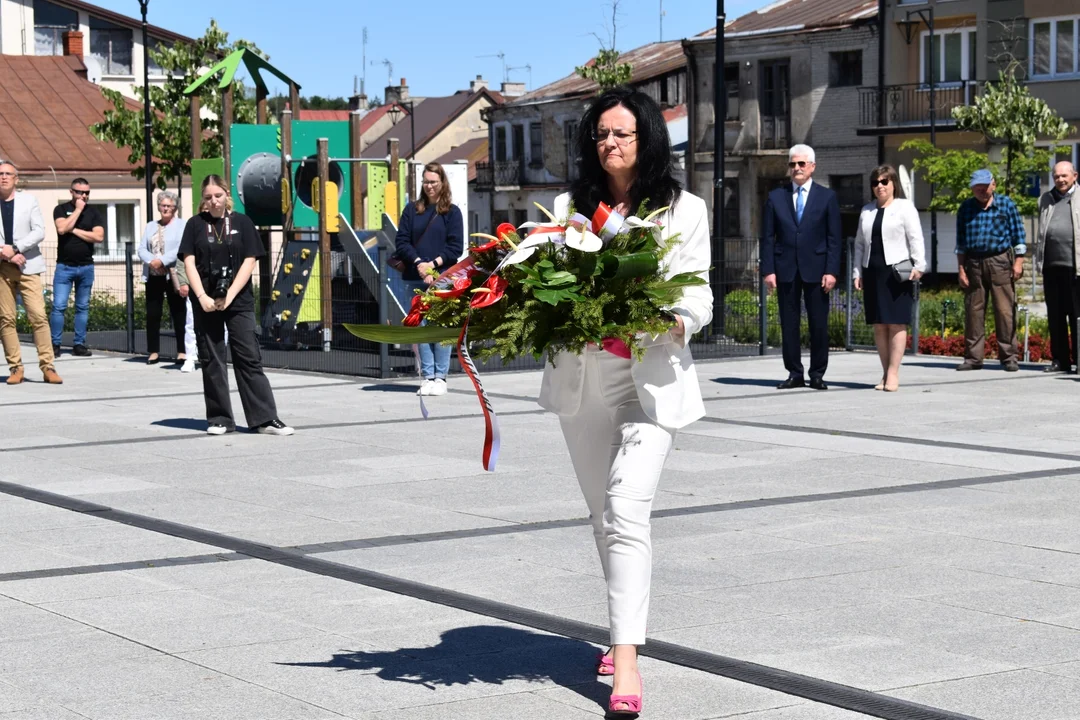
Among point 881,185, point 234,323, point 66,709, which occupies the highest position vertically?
point 881,185

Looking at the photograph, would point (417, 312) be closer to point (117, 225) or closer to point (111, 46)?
point (117, 225)

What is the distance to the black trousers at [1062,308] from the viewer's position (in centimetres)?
1566

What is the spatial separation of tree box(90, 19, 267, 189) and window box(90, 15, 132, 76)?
745 inches

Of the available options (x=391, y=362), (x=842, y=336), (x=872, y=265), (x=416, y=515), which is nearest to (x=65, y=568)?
(x=416, y=515)

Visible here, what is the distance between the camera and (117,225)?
46.6 metres

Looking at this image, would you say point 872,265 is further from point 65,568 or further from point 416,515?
point 65,568

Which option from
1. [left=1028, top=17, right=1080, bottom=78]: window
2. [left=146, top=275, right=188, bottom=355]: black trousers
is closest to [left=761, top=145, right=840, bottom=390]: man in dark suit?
[left=146, top=275, right=188, bottom=355]: black trousers

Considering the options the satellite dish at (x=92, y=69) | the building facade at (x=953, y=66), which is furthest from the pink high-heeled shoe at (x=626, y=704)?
the satellite dish at (x=92, y=69)

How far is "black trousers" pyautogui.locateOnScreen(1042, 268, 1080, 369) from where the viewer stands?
15.7m

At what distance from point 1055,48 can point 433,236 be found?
32187 mm

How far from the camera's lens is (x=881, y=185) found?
14.5 metres

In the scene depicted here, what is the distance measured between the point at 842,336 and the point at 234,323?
10.3 meters

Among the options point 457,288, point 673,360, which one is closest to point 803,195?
point 673,360

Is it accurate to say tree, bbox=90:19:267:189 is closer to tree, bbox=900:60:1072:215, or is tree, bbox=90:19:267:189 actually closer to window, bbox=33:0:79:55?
tree, bbox=900:60:1072:215
